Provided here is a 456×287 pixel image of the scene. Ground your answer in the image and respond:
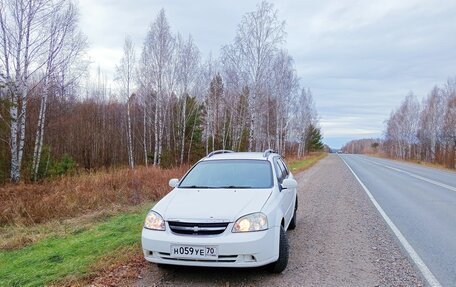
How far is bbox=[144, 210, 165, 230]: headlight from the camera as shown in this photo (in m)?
4.61

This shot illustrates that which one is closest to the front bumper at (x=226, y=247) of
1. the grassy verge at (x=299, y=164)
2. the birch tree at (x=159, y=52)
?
the grassy verge at (x=299, y=164)

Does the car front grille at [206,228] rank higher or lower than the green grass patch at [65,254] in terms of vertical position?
higher

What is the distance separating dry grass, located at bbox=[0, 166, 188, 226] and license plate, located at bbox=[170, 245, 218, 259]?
7128mm

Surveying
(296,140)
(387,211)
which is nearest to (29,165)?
(387,211)

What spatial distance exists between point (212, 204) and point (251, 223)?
1.99ft

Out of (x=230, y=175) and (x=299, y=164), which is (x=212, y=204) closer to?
(x=230, y=175)

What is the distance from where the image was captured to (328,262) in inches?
214

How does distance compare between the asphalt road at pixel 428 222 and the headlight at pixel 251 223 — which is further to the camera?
the asphalt road at pixel 428 222

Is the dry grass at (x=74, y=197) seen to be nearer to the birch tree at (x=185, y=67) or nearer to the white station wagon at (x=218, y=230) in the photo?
the white station wagon at (x=218, y=230)

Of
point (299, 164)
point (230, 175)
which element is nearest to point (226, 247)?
point (230, 175)

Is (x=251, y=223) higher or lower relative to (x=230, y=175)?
lower

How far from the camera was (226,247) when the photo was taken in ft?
14.0

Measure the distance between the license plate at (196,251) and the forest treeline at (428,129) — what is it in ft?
146

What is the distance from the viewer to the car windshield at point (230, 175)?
5711 mm
